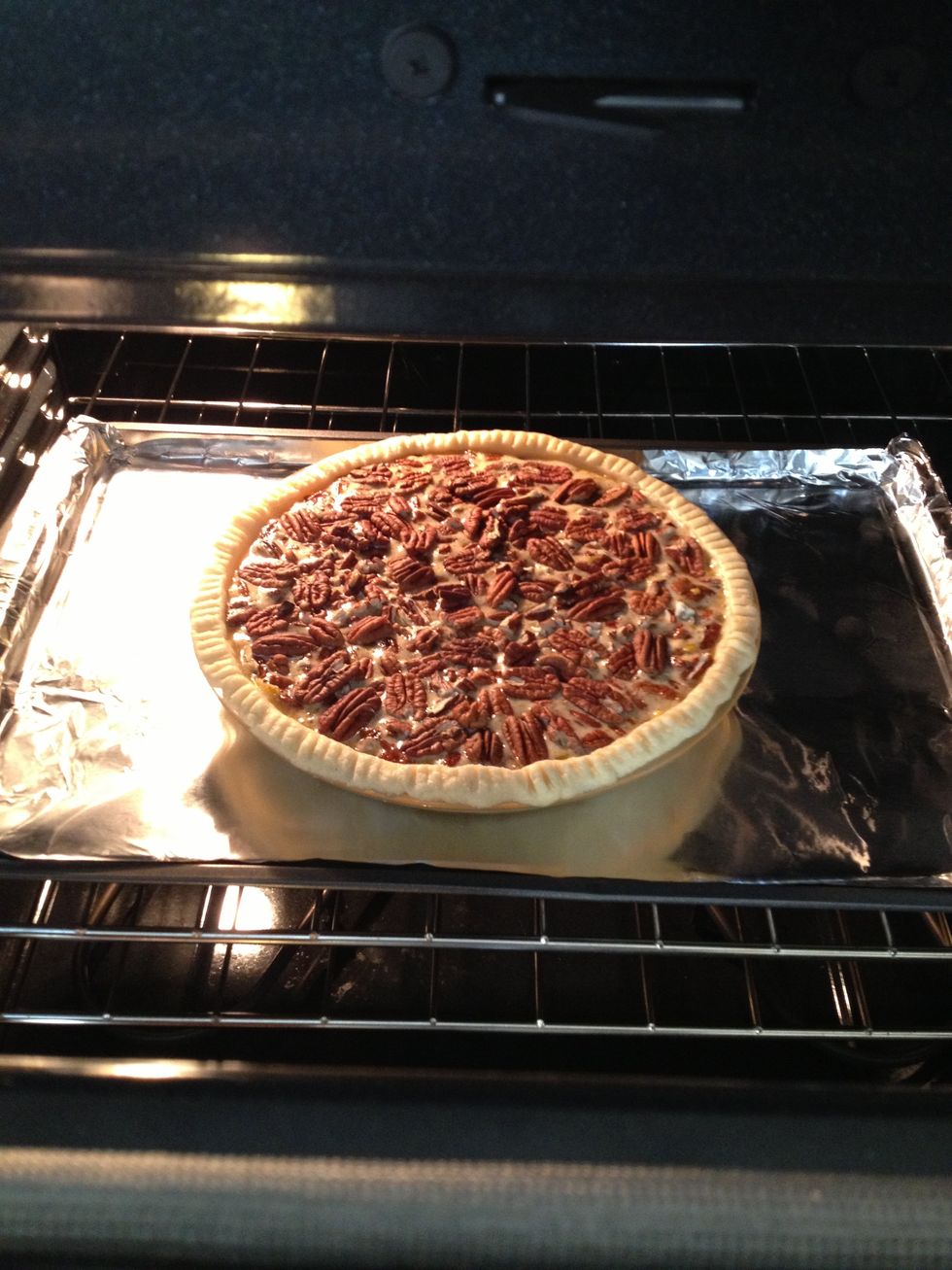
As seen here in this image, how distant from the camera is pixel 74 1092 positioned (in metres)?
1.00

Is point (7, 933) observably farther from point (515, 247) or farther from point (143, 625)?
point (515, 247)

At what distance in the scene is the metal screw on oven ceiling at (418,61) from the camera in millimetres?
704

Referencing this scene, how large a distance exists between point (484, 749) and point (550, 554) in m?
0.40

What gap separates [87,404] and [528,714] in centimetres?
113

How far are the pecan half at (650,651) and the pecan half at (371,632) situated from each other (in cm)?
38

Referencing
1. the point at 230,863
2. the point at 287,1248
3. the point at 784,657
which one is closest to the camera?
the point at 287,1248

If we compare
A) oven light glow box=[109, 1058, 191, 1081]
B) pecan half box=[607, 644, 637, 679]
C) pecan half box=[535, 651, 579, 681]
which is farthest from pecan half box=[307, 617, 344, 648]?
oven light glow box=[109, 1058, 191, 1081]

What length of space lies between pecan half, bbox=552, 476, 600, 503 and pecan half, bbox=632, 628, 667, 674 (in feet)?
1.02

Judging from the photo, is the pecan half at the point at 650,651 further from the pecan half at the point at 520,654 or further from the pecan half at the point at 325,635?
the pecan half at the point at 325,635

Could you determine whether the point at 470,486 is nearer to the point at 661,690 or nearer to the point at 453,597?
the point at 453,597

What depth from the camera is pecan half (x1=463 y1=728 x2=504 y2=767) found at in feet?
4.39

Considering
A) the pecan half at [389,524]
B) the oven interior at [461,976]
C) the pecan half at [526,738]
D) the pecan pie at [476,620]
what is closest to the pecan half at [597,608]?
the pecan pie at [476,620]

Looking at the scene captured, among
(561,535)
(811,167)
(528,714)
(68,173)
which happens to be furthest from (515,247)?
(561,535)

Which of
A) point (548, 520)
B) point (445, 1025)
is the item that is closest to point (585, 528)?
point (548, 520)
